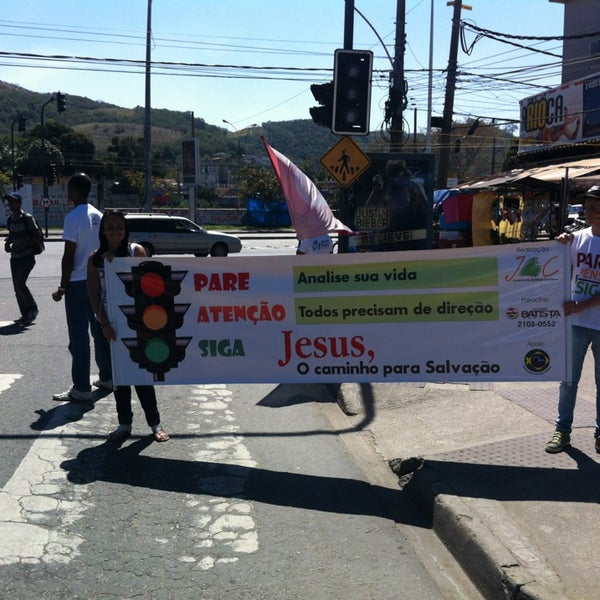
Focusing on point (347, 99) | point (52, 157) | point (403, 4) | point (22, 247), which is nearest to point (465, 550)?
point (347, 99)

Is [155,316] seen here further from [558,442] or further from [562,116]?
[562,116]

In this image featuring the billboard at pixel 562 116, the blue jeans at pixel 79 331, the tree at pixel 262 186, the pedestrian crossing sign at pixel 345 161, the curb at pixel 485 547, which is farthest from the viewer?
the tree at pixel 262 186

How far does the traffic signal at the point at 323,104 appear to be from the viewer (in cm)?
1005

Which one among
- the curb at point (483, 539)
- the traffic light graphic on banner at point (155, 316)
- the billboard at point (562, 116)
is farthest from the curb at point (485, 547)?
the billboard at point (562, 116)

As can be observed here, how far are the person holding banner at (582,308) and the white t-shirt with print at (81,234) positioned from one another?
4.00 m

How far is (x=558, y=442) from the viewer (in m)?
5.22

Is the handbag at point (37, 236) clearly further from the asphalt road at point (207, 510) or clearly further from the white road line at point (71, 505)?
the white road line at point (71, 505)

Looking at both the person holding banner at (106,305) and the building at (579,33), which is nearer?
the person holding banner at (106,305)

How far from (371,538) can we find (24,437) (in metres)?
2.97

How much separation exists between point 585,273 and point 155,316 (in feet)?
10.4

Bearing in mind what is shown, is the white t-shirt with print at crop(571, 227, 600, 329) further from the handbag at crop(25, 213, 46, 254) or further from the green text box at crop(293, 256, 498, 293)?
the handbag at crop(25, 213, 46, 254)

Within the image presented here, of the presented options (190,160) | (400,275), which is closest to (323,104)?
(400,275)

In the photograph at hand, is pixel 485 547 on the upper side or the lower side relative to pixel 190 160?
lower

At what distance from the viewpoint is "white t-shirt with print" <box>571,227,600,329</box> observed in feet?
16.6
